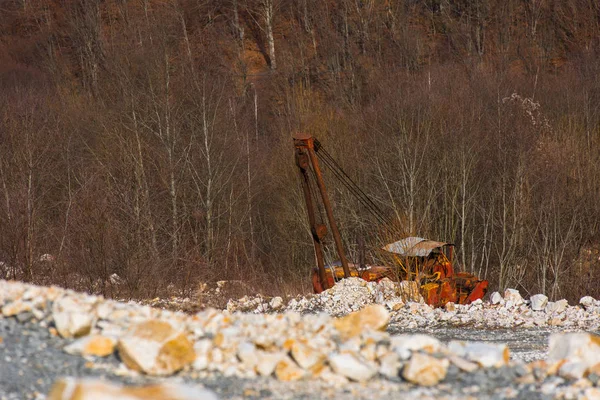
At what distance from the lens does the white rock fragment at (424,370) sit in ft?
21.2

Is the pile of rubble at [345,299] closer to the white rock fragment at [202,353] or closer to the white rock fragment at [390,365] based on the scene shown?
the white rock fragment at [390,365]

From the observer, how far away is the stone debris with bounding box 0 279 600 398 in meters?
6.43

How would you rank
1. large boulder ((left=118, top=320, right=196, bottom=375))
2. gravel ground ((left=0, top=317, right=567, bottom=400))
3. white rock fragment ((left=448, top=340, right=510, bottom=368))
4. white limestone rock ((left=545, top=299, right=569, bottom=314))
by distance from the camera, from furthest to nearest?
white limestone rock ((left=545, top=299, right=569, bottom=314)), white rock fragment ((left=448, top=340, right=510, bottom=368)), large boulder ((left=118, top=320, right=196, bottom=375)), gravel ground ((left=0, top=317, right=567, bottom=400))

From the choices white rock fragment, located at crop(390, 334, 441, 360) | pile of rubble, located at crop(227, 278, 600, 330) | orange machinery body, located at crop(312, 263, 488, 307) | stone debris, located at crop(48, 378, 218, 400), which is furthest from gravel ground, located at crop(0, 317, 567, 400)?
orange machinery body, located at crop(312, 263, 488, 307)

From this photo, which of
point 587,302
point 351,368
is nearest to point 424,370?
point 351,368

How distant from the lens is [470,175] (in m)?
27.2

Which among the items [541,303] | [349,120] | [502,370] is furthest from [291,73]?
[502,370]

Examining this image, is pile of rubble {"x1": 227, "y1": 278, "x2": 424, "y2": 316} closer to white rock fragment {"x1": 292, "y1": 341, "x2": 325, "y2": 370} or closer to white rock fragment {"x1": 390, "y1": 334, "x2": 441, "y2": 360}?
white rock fragment {"x1": 390, "y1": 334, "x2": 441, "y2": 360}

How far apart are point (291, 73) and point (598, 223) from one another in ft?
66.0

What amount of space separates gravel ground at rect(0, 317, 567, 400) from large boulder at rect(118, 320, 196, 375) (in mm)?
93

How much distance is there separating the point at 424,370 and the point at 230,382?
154cm

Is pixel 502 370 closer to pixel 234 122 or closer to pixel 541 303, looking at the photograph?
pixel 541 303

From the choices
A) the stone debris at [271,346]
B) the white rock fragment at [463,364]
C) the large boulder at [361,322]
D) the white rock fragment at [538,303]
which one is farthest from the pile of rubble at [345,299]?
the white rock fragment at [463,364]

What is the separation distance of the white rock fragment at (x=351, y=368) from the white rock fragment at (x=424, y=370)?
0.29m
